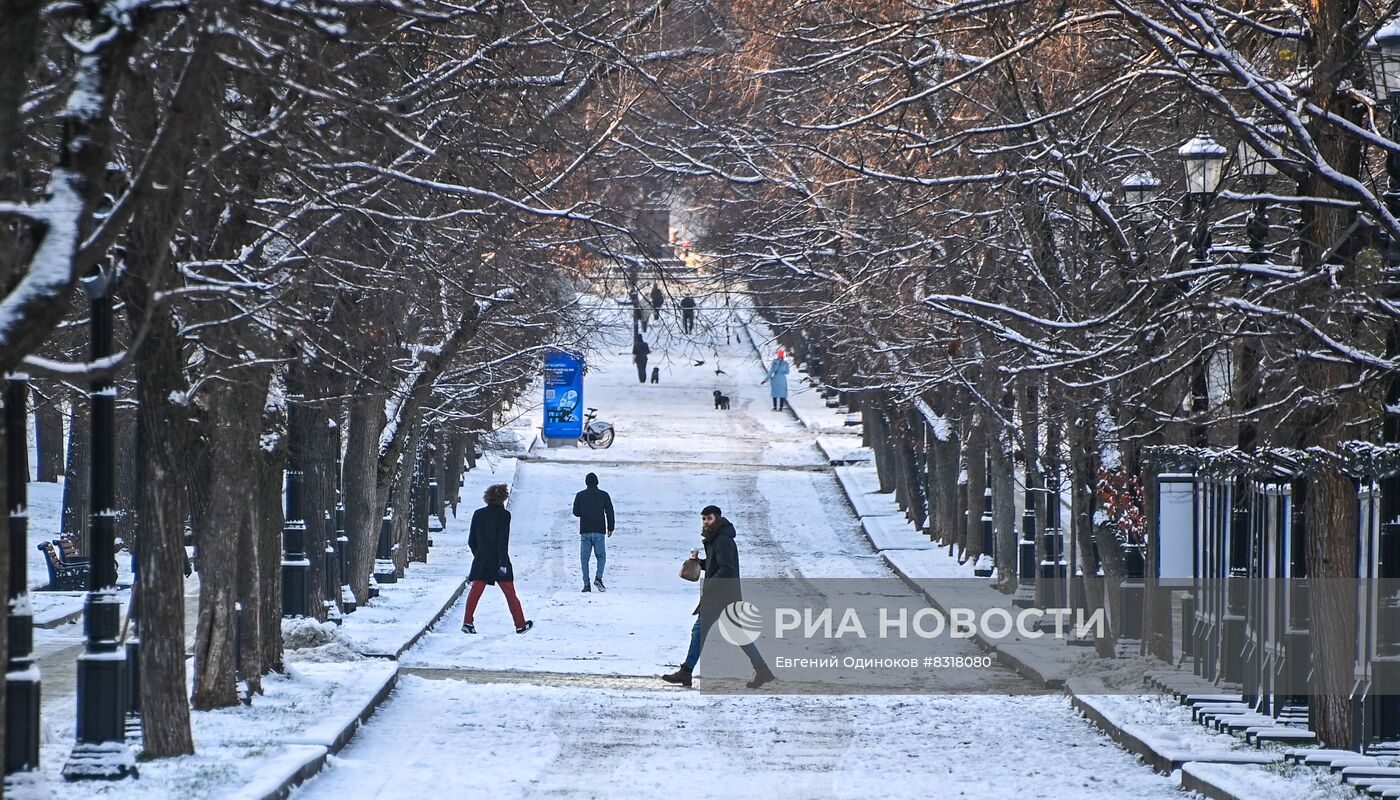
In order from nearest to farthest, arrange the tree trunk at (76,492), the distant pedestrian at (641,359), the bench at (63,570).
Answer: the bench at (63,570) → the tree trunk at (76,492) → the distant pedestrian at (641,359)

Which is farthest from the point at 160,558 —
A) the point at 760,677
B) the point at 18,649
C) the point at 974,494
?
the point at 974,494

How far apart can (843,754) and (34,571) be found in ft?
73.0

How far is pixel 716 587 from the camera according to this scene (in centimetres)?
1764

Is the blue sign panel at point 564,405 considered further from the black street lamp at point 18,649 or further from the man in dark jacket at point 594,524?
the black street lamp at point 18,649

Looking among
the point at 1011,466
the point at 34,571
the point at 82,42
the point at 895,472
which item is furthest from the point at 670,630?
the point at 895,472

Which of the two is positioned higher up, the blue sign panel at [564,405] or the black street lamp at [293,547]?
the blue sign panel at [564,405]

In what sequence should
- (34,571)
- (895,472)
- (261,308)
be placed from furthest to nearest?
(895,472) < (34,571) < (261,308)

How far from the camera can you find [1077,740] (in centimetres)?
1394

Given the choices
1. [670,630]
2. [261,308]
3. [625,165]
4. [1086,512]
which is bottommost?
[670,630]

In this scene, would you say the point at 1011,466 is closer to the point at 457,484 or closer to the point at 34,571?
the point at 34,571

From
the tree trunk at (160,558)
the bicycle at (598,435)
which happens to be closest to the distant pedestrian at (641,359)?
the bicycle at (598,435)

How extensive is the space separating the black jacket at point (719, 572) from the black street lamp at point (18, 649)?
27.8ft

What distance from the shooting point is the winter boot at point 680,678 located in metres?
18.2

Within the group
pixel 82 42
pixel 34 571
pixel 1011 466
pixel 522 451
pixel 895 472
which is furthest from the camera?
pixel 522 451
